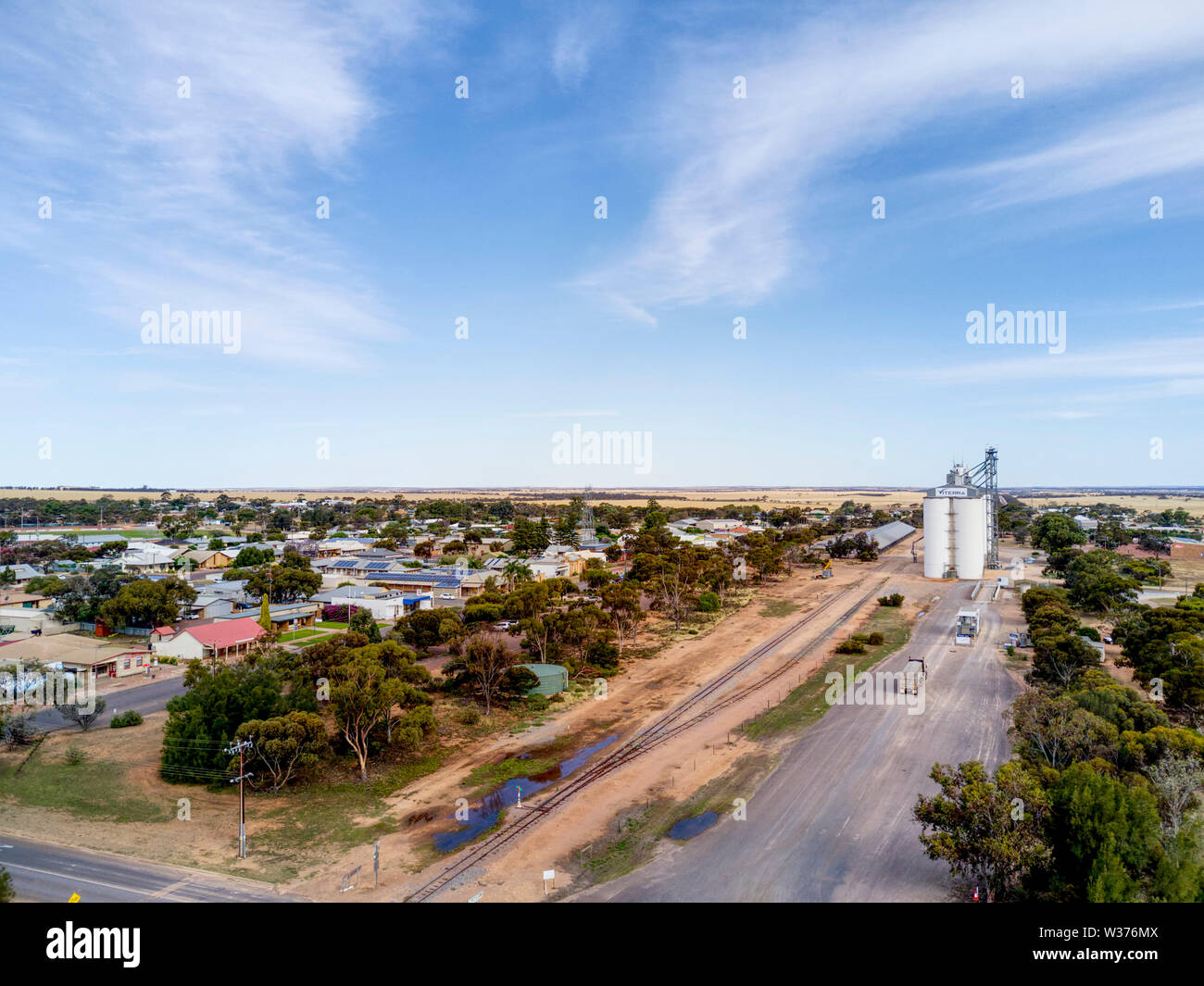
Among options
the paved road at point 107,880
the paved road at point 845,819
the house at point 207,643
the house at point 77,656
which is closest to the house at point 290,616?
the house at point 207,643

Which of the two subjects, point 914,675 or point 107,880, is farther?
point 914,675

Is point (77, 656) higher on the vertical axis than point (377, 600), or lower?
lower

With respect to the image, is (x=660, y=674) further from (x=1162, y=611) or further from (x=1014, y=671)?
(x=1162, y=611)

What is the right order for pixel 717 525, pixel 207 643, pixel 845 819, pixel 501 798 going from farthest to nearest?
1. pixel 717 525
2. pixel 207 643
3. pixel 501 798
4. pixel 845 819

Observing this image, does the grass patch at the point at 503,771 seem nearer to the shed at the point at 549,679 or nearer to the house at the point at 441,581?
the shed at the point at 549,679

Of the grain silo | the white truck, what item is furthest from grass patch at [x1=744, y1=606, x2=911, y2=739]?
the grain silo

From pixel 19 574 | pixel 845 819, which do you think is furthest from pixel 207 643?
pixel 19 574

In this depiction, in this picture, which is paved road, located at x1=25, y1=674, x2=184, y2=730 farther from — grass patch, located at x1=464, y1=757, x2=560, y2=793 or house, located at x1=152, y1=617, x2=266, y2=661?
grass patch, located at x1=464, y1=757, x2=560, y2=793

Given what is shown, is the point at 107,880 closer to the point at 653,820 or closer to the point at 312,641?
the point at 653,820

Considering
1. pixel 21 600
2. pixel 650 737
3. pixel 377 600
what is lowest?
pixel 650 737
